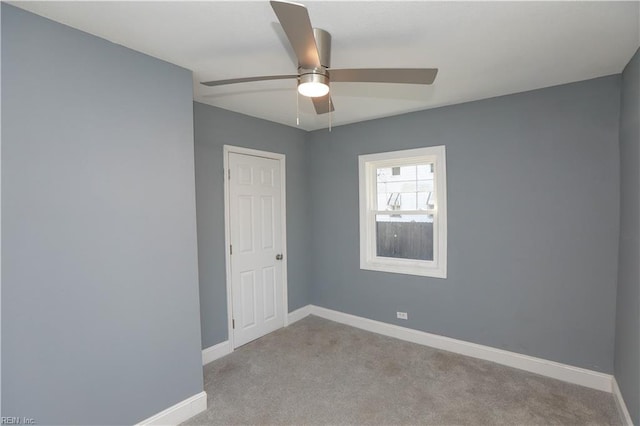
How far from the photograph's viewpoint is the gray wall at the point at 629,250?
191 cm

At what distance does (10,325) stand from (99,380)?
56cm

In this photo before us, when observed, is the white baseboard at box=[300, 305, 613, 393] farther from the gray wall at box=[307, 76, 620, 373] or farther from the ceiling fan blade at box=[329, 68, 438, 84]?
the ceiling fan blade at box=[329, 68, 438, 84]

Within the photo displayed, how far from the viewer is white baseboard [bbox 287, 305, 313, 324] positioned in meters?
3.90

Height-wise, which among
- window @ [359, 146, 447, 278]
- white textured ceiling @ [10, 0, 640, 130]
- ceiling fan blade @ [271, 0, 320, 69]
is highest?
white textured ceiling @ [10, 0, 640, 130]

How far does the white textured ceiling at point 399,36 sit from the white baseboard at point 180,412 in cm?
240

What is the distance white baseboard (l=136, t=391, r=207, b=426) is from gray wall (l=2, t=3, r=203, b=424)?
4cm

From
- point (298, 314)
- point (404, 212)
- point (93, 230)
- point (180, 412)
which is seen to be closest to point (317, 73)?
point (93, 230)

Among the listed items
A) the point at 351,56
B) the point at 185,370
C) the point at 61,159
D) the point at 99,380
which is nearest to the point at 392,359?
the point at 185,370

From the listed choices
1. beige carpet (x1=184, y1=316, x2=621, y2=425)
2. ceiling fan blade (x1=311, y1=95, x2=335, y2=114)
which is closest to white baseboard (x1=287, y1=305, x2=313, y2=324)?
beige carpet (x1=184, y1=316, x2=621, y2=425)

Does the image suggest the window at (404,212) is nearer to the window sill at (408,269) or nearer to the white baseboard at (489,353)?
the window sill at (408,269)

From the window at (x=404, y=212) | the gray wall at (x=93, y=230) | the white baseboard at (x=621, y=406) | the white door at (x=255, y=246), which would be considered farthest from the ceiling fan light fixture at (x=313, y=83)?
the white baseboard at (x=621, y=406)

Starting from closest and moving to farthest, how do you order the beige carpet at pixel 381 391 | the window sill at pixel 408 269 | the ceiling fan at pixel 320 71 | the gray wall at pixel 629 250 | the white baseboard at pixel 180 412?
1. the ceiling fan at pixel 320 71
2. the gray wall at pixel 629 250
3. the white baseboard at pixel 180 412
4. the beige carpet at pixel 381 391
5. the window sill at pixel 408 269

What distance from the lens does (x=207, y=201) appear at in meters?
3.01

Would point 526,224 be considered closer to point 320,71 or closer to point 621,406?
point 621,406
